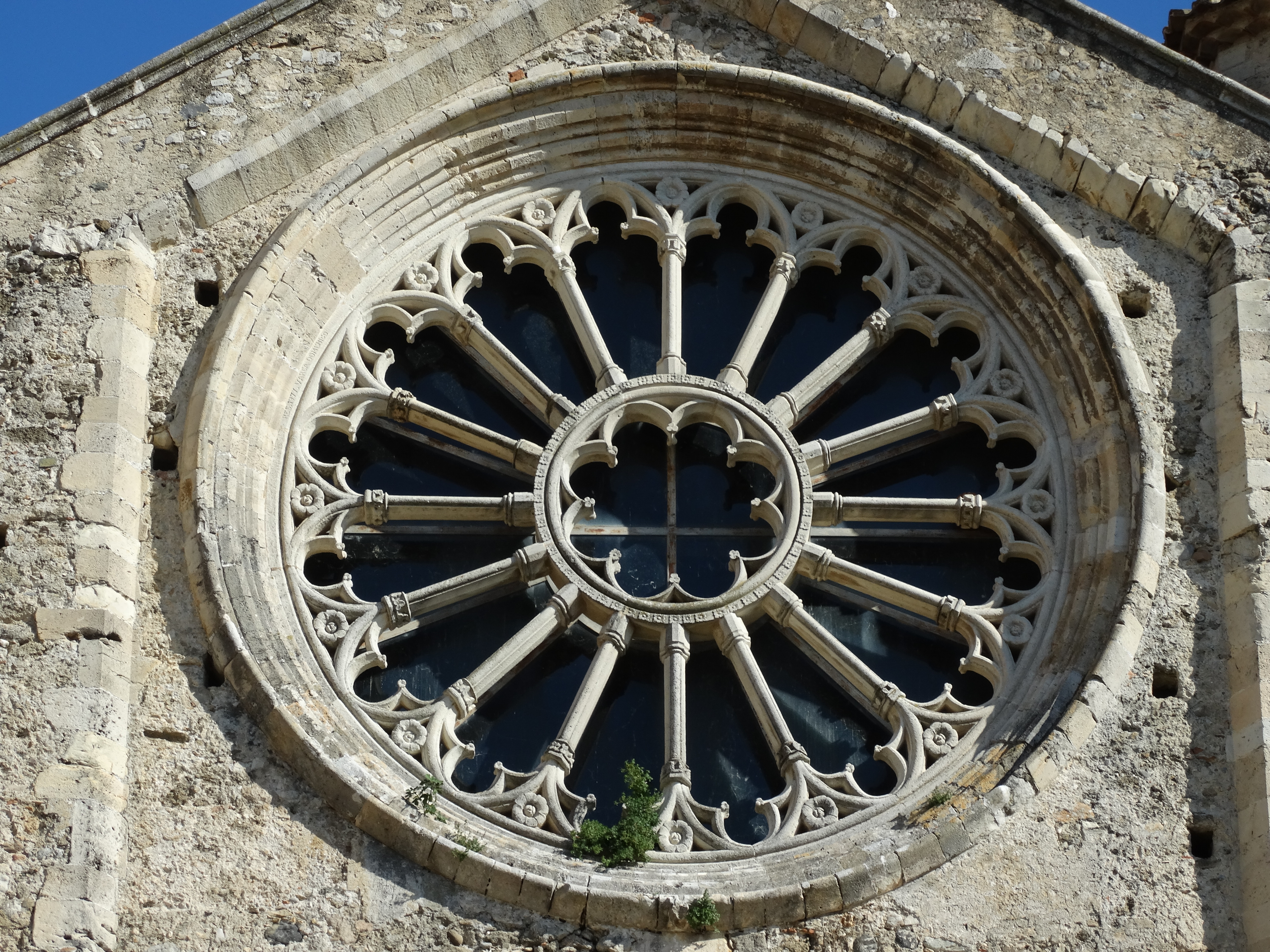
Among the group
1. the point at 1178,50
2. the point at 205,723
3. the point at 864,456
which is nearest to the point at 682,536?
the point at 864,456

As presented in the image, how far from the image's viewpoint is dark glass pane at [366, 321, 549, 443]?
468 inches

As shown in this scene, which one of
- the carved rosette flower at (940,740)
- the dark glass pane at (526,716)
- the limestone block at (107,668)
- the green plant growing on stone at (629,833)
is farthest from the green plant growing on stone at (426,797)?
the carved rosette flower at (940,740)

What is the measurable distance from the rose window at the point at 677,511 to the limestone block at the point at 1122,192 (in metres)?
0.84

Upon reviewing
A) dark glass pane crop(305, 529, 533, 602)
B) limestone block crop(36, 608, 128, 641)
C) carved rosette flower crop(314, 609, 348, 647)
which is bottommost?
limestone block crop(36, 608, 128, 641)

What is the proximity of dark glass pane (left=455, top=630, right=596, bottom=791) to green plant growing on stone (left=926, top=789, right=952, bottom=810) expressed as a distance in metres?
1.75

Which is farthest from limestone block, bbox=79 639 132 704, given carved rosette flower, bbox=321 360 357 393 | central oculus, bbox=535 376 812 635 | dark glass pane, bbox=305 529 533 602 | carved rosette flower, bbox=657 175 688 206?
carved rosette flower, bbox=657 175 688 206

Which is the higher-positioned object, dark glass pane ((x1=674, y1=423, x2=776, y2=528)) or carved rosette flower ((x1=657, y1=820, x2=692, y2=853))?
dark glass pane ((x1=674, y1=423, x2=776, y2=528))

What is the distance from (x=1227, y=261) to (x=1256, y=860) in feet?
10.7

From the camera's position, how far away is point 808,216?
492 inches

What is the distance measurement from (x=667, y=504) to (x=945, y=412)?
148 centimetres

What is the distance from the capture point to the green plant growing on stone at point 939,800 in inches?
399

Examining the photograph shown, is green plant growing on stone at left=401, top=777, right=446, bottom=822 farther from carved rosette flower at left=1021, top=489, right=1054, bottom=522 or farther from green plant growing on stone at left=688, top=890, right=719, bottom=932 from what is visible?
carved rosette flower at left=1021, top=489, right=1054, bottom=522

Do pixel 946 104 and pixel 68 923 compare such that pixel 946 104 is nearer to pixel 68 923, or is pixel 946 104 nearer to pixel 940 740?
pixel 940 740

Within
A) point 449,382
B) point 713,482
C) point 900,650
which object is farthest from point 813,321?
point 900,650
